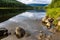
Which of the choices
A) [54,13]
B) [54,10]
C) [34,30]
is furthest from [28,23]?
[54,10]

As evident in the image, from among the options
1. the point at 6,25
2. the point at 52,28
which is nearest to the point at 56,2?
the point at 52,28

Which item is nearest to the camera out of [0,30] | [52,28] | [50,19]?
[0,30]

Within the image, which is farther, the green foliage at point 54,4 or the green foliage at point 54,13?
the green foliage at point 54,4

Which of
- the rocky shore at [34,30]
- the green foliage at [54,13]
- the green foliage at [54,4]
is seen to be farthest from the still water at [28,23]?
the green foliage at [54,4]

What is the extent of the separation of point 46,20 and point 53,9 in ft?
3.78

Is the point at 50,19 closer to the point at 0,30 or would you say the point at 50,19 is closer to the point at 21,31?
the point at 21,31

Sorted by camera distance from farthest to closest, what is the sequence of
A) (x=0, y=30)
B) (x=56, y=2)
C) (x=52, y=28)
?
(x=56, y=2) < (x=52, y=28) < (x=0, y=30)

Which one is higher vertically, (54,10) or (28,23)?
(54,10)

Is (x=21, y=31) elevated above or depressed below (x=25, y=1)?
below

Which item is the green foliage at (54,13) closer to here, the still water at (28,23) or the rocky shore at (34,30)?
the still water at (28,23)

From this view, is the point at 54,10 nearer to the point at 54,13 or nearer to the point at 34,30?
the point at 54,13

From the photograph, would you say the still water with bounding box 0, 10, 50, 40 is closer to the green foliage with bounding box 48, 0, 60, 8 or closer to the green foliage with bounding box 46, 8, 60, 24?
the green foliage with bounding box 46, 8, 60, 24

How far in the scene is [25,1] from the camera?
11.9 metres

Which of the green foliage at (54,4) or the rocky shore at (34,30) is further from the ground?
the green foliage at (54,4)
